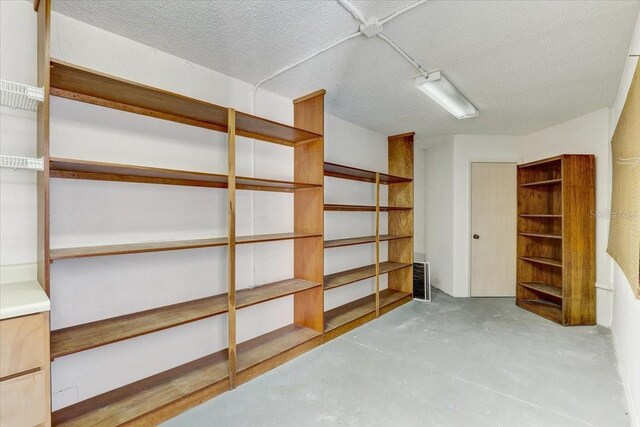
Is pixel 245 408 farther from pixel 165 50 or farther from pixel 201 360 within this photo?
pixel 165 50

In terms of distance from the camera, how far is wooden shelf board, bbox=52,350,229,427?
183 centimetres

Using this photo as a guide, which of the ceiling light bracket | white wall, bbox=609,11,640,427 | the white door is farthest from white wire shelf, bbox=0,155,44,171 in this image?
the white door

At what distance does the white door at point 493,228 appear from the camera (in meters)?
4.76

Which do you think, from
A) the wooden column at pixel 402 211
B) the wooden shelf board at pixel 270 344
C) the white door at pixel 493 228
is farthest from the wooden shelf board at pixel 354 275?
the white door at pixel 493 228

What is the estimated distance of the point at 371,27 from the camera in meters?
2.01

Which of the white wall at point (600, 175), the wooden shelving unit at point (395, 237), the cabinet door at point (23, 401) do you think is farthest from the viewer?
the wooden shelving unit at point (395, 237)

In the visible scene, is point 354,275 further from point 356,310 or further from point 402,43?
point 402,43

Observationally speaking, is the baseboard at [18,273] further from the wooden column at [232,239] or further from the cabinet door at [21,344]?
the wooden column at [232,239]

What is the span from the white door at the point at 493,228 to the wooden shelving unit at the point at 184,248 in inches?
119

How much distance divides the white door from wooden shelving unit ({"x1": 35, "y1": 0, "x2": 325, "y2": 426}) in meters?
3.01

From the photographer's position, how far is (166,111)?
7.52ft

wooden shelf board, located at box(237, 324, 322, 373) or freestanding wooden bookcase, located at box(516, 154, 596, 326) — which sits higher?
freestanding wooden bookcase, located at box(516, 154, 596, 326)

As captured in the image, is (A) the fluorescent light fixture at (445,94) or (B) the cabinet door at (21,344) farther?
(A) the fluorescent light fixture at (445,94)

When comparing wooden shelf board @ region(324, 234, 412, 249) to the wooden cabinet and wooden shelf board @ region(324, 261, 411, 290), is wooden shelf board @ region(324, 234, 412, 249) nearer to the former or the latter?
wooden shelf board @ region(324, 261, 411, 290)
